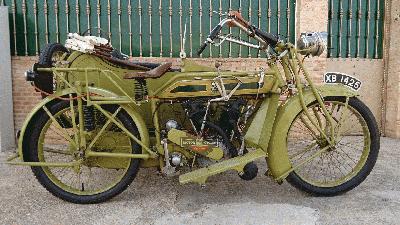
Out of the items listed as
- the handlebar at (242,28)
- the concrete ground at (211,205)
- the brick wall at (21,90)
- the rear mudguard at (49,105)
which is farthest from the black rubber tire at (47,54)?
the brick wall at (21,90)

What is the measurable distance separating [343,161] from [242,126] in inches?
76.1

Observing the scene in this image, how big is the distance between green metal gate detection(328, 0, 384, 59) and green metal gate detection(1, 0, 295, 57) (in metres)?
0.84

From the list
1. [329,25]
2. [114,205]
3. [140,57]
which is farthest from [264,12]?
[114,205]

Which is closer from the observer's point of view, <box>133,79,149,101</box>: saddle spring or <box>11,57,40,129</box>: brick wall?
<box>133,79,149,101</box>: saddle spring

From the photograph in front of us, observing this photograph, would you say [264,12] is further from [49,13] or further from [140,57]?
[49,13]

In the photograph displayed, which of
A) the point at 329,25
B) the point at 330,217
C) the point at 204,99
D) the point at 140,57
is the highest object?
the point at 329,25

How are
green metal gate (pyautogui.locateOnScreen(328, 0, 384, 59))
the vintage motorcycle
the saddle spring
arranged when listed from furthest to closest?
green metal gate (pyautogui.locateOnScreen(328, 0, 384, 59))
the saddle spring
the vintage motorcycle

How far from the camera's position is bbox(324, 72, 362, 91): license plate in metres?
7.09

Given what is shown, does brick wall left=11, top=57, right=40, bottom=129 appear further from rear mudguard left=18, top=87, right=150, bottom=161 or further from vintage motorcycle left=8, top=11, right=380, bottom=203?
rear mudguard left=18, top=87, right=150, bottom=161

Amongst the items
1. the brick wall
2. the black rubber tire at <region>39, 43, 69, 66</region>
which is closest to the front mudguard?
the black rubber tire at <region>39, 43, 69, 66</region>

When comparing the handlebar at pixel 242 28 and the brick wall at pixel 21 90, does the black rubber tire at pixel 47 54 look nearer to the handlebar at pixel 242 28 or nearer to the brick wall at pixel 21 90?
the handlebar at pixel 242 28

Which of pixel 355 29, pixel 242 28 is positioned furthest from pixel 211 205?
pixel 355 29

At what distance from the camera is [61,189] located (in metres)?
3.55

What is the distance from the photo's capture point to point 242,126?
3.70m
